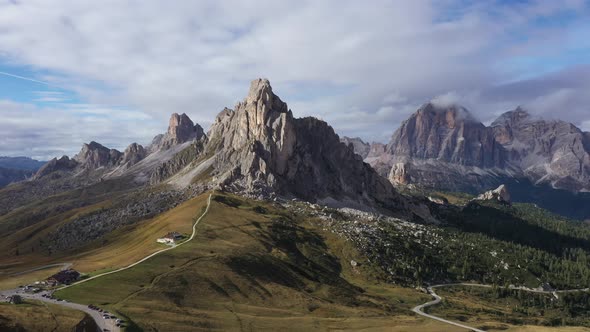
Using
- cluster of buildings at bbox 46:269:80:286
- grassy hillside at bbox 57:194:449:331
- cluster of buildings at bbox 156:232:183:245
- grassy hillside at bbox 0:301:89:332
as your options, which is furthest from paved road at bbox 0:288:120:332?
cluster of buildings at bbox 156:232:183:245

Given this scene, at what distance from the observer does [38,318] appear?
88562 millimetres

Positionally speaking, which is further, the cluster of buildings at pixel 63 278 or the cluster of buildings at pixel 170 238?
the cluster of buildings at pixel 170 238

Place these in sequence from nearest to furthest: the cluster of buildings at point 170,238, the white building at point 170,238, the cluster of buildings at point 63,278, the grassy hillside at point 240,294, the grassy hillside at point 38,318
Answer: the grassy hillside at point 38,318 < the grassy hillside at point 240,294 < the cluster of buildings at point 63,278 < the cluster of buildings at point 170,238 < the white building at point 170,238

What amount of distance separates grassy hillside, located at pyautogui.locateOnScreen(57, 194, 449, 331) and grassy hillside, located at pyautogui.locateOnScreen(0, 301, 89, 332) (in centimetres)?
1214

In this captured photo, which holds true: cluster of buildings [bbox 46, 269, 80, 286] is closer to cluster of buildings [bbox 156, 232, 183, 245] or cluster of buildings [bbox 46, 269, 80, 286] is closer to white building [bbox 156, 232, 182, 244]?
cluster of buildings [bbox 156, 232, 183, 245]

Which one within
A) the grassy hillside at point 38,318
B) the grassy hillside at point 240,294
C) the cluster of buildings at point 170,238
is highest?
the cluster of buildings at point 170,238

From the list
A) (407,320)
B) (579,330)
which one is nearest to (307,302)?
(407,320)

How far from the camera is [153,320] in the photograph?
103 meters

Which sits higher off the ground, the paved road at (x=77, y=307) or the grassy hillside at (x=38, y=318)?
the grassy hillside at (x=38, y=318)

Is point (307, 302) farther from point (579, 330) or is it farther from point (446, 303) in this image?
point (579, 330)

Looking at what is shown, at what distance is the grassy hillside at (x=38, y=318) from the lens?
83738mm

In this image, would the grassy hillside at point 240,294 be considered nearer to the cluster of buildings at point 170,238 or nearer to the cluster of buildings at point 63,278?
the cluster of buildings at point 63,278

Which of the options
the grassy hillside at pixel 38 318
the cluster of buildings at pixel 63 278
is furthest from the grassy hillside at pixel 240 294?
the grassy hillside at pixel 38 318

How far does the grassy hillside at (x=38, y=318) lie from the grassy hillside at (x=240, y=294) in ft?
39.8
